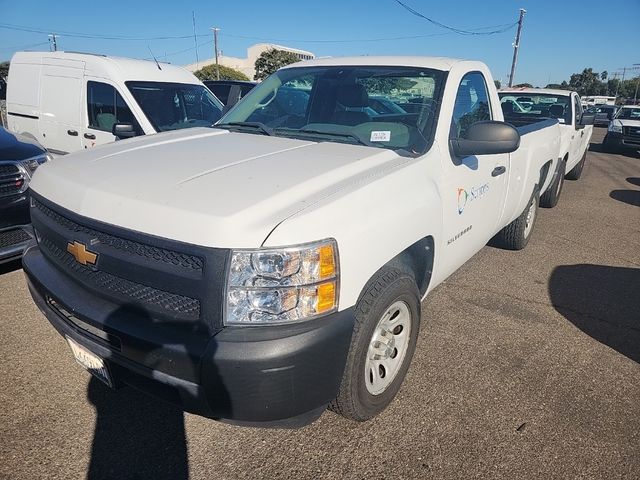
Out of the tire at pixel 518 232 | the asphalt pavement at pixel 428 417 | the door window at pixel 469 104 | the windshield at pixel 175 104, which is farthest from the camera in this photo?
the windshield at pixel 175 104

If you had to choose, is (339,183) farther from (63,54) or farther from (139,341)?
(63,54)

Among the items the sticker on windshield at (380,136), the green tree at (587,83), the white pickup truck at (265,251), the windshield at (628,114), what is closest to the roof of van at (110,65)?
the white pickup truck at (265,251)

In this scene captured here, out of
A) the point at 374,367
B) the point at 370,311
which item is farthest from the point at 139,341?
the point at 374,367

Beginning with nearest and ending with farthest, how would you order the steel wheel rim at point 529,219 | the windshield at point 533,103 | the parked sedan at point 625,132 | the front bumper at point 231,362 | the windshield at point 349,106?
1. the front bumper at point 231,362
2. the windshield at point 349,106
3. the steel wheel rim at point 529,219
4. the windshield at point 533,103
5. the parked sedan at point 625,132

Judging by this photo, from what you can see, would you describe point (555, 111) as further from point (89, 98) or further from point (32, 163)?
point (32, 163)

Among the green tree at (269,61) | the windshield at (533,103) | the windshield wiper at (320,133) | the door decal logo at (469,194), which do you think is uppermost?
the green tree at (269,61)

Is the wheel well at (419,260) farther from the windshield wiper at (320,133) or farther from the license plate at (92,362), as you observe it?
the license plate at (92,362)

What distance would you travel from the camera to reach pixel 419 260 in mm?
2672

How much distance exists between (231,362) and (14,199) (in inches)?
126

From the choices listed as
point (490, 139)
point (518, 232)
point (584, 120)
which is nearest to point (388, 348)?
point (490, 139)

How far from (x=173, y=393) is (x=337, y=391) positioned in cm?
69

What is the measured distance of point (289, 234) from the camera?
5.72ft

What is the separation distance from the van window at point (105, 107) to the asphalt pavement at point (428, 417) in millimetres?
2712

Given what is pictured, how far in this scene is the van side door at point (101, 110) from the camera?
19.0 feet
